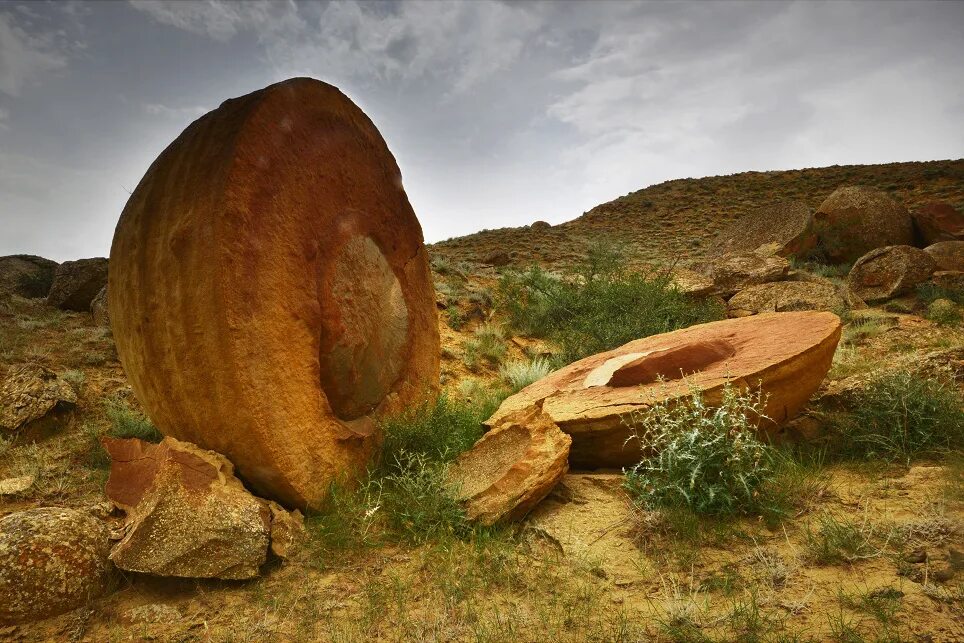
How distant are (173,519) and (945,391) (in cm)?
458

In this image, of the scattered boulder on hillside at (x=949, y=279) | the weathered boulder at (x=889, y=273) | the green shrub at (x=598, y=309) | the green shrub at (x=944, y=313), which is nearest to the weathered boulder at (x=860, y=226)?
the weathered boulder at (x=889, y=273)

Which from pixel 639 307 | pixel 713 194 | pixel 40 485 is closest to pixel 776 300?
pixel 639 307

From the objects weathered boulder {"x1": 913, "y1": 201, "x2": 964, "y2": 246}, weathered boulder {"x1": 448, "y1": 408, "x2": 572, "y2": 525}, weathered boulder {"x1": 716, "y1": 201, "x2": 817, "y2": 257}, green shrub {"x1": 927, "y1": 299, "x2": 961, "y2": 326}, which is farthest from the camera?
weathered boulder {"x1": 716, "y1": 201, "x2": 817, "y2": 257}

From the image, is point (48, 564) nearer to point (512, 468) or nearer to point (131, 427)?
point (131, 427)

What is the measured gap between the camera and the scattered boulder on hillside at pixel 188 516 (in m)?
2.34

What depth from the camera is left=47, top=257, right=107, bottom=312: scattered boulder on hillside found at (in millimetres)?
8156

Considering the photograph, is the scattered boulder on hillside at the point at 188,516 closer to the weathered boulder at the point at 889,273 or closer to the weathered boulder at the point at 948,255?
the weathered boulder at the point at 889,273

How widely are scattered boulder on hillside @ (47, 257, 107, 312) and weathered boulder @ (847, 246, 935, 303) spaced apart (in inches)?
474

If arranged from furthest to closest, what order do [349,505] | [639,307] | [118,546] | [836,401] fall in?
[639,307], [836,401], [349,505], [118,546]

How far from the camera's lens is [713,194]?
2897cm

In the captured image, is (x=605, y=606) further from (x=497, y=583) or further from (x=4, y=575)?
(x=4, y=575)

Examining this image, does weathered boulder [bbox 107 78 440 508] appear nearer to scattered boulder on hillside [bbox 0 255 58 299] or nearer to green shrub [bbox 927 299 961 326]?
green shrub [bbox 927 299 961 326]

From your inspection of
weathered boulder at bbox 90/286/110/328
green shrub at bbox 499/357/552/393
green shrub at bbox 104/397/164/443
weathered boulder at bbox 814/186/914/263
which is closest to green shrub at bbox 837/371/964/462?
green shrub at bbox 499/357/552/393

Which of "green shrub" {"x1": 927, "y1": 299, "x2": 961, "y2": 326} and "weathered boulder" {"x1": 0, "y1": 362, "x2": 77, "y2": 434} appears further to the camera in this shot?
"green shrub" {"x1": 927, "y1": 299, "x2": 961, "y2": 326}
